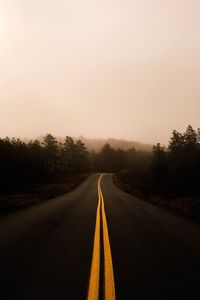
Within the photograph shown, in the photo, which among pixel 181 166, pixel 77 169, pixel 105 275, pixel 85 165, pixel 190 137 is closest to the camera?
pixel 105 275

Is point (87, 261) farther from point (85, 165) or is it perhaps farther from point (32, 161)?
point (85, 165)

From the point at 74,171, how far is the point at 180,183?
150ft

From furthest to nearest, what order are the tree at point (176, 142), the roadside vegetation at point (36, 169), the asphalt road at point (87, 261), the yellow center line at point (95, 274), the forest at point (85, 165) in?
the tree at point (176, 142)
the forest at point (85, 165)
the roadside vegetation at point (36, 169)
the asphalt road at point (87, 261)
the yellow center line at point (95, 274)

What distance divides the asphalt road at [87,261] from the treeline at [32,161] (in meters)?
38.2

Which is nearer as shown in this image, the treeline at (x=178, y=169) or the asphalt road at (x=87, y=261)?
the asphalt road at (x=87, y=261)

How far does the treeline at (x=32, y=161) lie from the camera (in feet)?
163

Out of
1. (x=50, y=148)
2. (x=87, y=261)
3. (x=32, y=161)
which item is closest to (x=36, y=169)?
(x=32, y=161)

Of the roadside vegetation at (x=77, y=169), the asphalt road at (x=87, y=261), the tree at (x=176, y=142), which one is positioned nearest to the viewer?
the asphalt road at (x=87, y=261)

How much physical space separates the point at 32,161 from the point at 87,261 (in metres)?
60.8

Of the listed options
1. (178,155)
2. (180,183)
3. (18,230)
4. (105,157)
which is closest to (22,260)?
(18,230)

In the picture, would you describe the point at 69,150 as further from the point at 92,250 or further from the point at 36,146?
the point at 92,250

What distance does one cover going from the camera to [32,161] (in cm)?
6306

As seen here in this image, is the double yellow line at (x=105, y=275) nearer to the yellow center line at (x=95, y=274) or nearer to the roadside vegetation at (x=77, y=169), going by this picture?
the yellow center line at (x=95, y=274)

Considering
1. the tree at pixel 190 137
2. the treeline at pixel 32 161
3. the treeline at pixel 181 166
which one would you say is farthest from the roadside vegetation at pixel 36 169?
the tree at pixel 190 137
